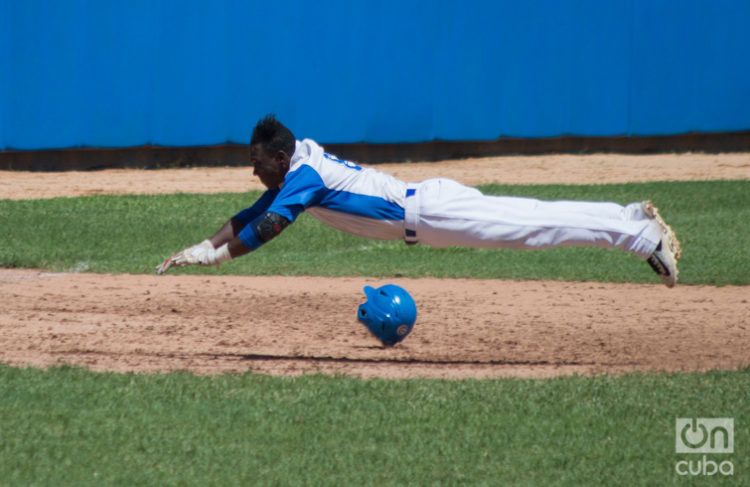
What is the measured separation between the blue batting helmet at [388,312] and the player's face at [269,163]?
952 millimetres

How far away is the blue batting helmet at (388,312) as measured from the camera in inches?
307

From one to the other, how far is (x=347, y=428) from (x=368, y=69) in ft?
41.0

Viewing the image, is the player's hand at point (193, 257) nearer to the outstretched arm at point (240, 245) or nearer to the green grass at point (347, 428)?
the outstretched arm at point (240, 245)

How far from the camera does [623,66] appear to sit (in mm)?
19203

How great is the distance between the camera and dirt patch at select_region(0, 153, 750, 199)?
15927 millimetres

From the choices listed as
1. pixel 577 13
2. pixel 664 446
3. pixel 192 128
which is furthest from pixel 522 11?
pixel 664 446

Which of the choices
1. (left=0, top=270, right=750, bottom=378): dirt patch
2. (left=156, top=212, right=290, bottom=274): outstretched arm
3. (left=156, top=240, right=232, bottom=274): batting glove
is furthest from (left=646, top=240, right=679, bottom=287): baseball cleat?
(left=156, top=240, right=232, bottom=274): batting glove

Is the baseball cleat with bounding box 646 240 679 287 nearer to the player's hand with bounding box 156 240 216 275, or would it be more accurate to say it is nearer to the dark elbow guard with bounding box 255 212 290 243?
the dark elbow guard with bounding box 255 212 290 243

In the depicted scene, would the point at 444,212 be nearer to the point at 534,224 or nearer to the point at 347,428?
the point at 534,224

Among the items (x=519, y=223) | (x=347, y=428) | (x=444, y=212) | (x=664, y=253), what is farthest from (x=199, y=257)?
(x=664, y=253)

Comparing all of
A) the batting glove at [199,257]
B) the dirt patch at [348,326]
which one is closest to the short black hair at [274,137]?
the batting glove at [199,257]

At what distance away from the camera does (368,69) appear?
1803cm
